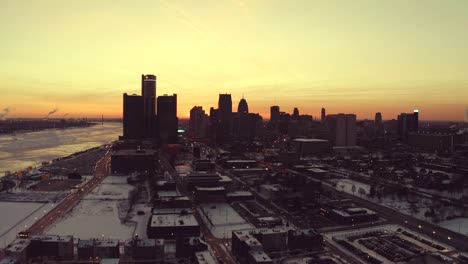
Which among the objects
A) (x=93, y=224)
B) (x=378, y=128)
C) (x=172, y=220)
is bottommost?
(x=93, y=224)

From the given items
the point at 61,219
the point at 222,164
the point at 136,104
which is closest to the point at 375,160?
the point at 222,164

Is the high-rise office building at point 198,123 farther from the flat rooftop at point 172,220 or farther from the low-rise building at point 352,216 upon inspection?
the flat rooftop at point 172,220

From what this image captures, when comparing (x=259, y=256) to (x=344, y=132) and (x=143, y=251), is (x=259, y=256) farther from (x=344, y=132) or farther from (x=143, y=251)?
(x=344, y=132)

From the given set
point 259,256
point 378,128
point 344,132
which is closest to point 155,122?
point 344,132

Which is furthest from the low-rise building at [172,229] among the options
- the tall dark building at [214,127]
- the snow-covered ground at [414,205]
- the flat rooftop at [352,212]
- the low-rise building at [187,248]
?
the tall dark building at [214,127]

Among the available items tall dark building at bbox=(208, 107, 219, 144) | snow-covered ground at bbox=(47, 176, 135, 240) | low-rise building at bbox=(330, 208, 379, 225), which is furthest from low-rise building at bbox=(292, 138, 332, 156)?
low-rise building at bbox=(330, 208, 379, 225)
